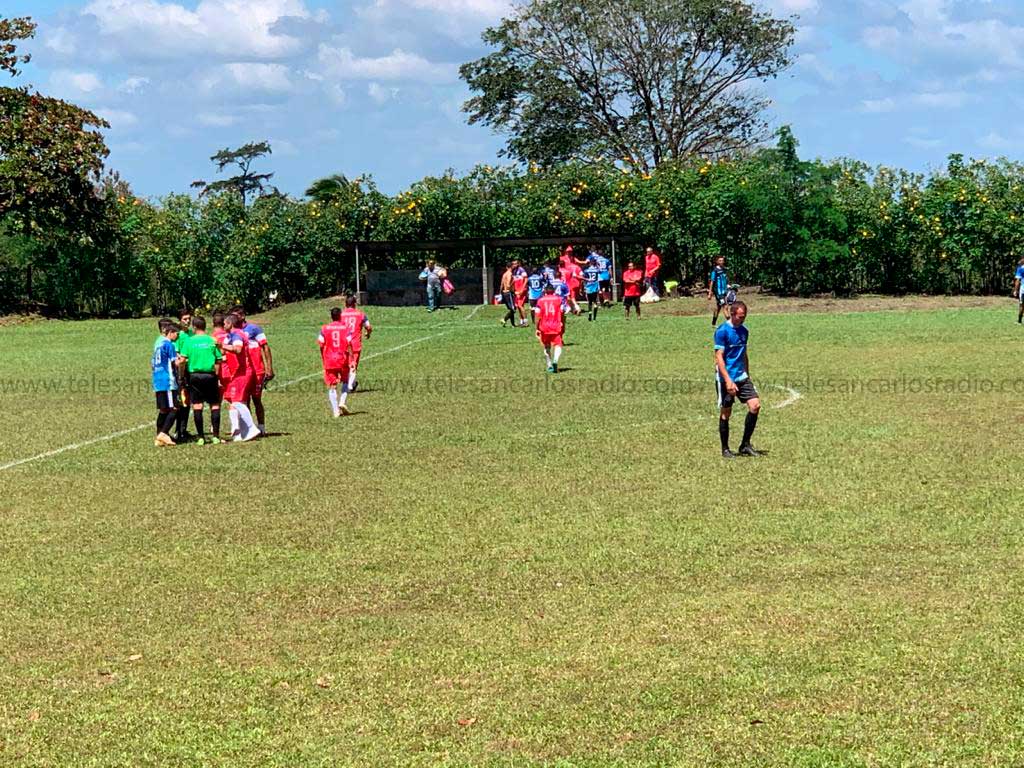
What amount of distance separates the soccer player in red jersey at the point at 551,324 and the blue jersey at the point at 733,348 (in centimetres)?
1000

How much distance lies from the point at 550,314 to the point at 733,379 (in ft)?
33.1

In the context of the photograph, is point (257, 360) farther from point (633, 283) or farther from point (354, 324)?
point (633, 283)

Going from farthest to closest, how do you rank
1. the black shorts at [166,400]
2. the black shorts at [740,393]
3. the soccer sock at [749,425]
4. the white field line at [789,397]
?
1. the white field line at [789,397]
2. the black shorts at [166,400]
3. the black shorts at [740,393]
4. the soccer sock at [749,425]

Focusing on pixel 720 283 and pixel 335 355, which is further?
pixel 720 283

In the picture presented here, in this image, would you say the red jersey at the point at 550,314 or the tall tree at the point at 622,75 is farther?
the tall tree at the point at 622,75

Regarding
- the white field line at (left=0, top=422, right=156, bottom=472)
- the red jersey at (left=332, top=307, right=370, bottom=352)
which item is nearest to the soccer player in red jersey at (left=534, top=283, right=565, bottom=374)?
the red jersey at (left=332, top=307, right=370, bottom=352)

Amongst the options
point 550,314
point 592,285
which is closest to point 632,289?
point 592,285

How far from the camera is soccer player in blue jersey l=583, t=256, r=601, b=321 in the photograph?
40.0 metres

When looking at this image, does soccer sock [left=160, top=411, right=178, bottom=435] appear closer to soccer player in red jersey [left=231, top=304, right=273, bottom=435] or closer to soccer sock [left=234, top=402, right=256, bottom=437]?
soccer sock [left=234, top=402, right=256, bottom=437]

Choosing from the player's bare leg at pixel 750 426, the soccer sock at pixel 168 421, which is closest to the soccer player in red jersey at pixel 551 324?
the soccer sock at pixel 168 421

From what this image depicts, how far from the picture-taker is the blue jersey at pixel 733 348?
15453 mm

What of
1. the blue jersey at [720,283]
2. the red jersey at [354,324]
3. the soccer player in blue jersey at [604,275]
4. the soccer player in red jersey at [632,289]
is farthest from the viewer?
the soccer player in blue jersey at [604,275]

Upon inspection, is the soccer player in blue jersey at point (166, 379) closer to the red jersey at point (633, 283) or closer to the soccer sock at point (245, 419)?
the soccer sock at point (245, 419)

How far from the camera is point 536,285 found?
3994cm
